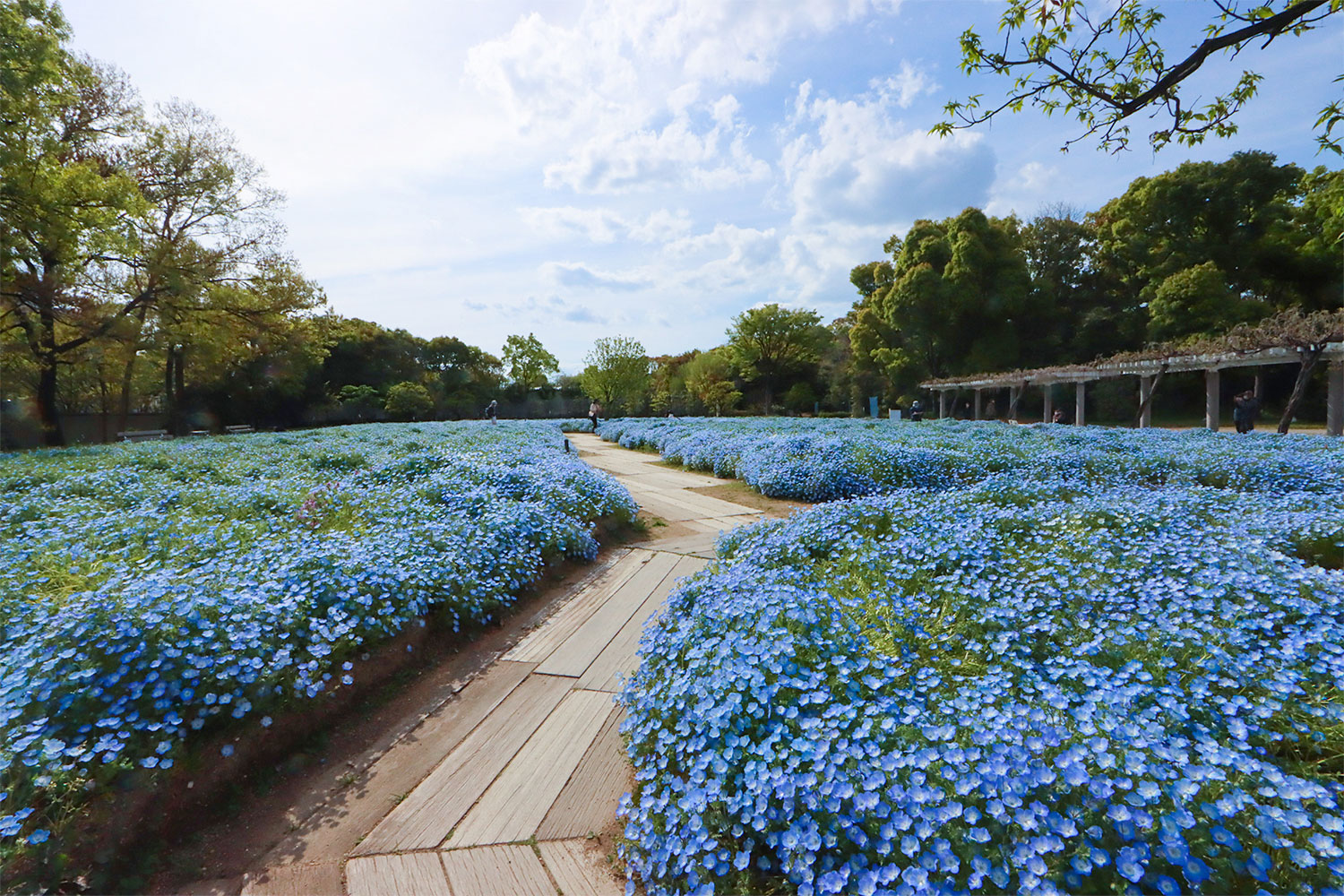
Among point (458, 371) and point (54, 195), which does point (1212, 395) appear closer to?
point (54, 195)

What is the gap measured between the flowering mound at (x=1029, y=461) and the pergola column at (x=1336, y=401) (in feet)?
14.0

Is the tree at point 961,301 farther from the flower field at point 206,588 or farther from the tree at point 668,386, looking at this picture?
the flower field at point 206,588

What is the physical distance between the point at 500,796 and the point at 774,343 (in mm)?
46346

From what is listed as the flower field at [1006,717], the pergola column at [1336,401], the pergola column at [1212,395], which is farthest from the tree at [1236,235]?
the flower field at [1006,717]

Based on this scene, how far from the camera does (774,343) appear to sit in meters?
46.9

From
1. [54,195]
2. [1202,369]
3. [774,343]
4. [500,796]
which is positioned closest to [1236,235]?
[1202,369]

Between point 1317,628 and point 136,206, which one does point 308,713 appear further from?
point 136,206

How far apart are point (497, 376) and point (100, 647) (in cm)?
4946

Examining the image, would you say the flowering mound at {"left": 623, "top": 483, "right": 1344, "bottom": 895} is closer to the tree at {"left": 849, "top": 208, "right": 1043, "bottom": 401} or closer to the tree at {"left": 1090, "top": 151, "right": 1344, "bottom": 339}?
the tree at {"left": 1090, "top": 151, "right": 1344, "bottom": 339}

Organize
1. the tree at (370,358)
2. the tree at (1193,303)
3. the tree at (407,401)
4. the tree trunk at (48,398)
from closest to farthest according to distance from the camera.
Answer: the tree trunk at (48,398) < the tree at (1193,303) < the tree at (407,401) < the tree at (370,358)

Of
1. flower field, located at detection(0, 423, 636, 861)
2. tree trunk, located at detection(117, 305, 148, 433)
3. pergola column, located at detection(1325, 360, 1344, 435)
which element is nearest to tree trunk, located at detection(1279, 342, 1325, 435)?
pergola column, located at detection(1325, 360, 1344, 435)

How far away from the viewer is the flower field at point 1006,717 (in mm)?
1449

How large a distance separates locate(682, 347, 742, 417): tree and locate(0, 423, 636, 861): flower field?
37711mm

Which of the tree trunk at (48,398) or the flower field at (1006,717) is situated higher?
the tree trunk at (48,398)
